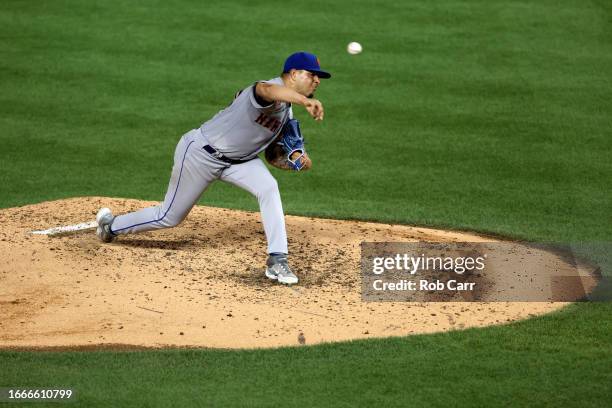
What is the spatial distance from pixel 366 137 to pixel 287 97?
174 inches

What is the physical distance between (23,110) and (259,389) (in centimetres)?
715

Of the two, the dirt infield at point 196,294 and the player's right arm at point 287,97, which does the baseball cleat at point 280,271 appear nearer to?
the dirt infield at point 196,294

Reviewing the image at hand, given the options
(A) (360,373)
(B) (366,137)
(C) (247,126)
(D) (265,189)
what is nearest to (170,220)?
(D) (265,189)

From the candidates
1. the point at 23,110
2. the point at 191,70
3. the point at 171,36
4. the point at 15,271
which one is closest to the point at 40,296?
the point at 15,271

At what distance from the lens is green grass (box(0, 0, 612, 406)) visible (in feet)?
19.5

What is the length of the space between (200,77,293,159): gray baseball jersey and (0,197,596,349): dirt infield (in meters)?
0.90

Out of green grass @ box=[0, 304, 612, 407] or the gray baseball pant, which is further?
the gray baseball pant

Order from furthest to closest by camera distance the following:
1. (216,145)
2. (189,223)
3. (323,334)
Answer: (189,223) → (216,145) → (323,334)

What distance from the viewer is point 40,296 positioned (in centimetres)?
711

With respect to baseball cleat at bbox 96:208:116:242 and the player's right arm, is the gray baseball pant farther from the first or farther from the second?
the player's right arm

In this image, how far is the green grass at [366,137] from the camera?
5.96 meters

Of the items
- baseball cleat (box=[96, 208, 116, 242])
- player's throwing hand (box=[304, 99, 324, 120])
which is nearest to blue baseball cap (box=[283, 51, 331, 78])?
player's throwing hand (box=[304, 99, 324, 120])

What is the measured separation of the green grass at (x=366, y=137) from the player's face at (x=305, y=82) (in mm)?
1995

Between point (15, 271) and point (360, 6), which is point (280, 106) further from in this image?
point (360, 6)
